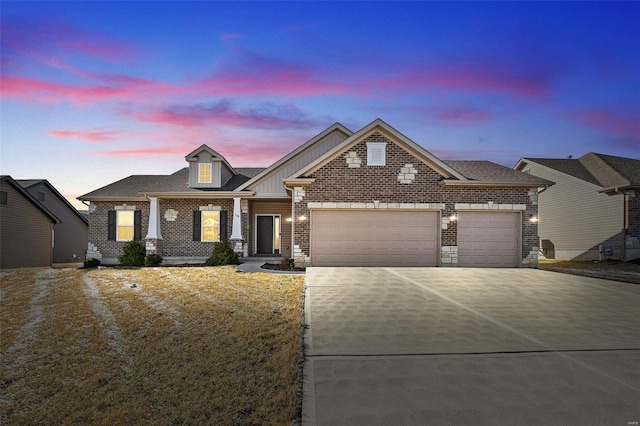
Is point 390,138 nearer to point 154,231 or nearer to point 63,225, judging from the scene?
point 154,231

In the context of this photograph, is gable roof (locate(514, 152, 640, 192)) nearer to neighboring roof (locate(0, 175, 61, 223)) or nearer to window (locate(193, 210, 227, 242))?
window (locate(193, 210, 227, 242))

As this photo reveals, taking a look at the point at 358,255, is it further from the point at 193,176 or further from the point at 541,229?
the point at 541,229

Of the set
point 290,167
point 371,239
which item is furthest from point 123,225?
point 371,239

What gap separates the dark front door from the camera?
20.7 metres

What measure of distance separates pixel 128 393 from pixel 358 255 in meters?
12.3

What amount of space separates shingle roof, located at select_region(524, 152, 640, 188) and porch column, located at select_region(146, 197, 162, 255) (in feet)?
84.5

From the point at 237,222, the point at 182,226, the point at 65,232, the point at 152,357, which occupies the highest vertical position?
the point at 237,222

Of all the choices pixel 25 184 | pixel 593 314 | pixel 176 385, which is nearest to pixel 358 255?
pixel 593 314

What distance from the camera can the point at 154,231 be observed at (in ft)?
62.0

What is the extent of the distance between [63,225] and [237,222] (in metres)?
20.7

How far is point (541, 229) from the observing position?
88.6ft

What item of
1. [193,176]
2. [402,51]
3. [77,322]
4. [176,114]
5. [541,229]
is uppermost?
[402,51]

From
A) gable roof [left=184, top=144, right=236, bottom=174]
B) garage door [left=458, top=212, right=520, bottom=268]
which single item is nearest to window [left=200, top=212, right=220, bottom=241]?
gable roof [left=184, top=144, right=236, bottom=174]

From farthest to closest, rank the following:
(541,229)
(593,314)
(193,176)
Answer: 1. (541,229)
2. (193,176)
3. (593,314)
